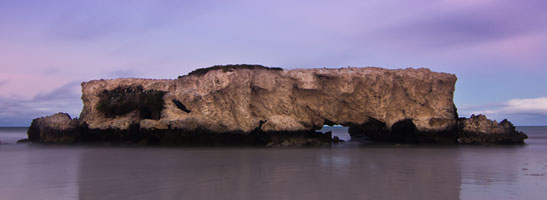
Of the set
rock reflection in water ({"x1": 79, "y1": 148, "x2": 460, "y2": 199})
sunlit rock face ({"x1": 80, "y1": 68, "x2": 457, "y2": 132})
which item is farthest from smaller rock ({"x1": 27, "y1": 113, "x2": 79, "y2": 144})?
rock reflection in water ({"x1": 79, "y1": 148, "x2": 460, "y2": 199})

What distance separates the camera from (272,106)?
78.3 ft

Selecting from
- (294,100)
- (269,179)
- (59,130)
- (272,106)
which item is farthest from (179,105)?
(269,179)

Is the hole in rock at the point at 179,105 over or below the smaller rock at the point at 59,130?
over

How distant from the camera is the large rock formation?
23078 millimetres

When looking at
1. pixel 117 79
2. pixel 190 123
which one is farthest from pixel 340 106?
pixel 117 79

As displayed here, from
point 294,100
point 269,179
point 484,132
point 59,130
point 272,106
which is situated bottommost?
point 269,179

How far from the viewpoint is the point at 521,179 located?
1010cm

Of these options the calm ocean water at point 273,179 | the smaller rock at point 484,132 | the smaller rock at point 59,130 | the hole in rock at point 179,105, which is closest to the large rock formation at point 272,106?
the hole in rock at point 179,105

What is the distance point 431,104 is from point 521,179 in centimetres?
1501

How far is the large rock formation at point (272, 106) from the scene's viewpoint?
75.7 feet

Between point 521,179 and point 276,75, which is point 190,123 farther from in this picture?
point 521,179

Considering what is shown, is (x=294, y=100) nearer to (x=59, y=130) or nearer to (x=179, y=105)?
(x=179, y=105)

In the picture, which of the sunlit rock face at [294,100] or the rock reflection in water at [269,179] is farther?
the sunlit rock face at [294,100]

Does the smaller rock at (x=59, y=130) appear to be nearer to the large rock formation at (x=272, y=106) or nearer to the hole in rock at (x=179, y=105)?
the large rock formation at (x=272, y=106)
